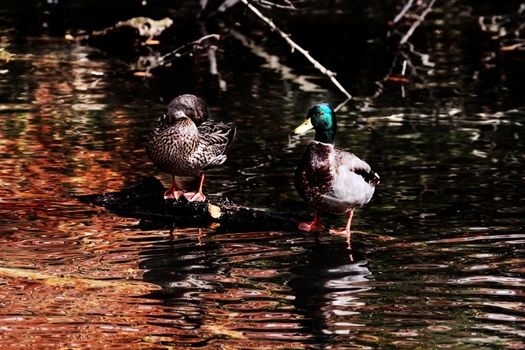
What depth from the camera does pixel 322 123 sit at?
30.5ft

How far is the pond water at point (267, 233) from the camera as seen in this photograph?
7.18 meters

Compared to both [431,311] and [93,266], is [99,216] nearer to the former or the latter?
[93,266]

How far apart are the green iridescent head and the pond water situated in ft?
2.62

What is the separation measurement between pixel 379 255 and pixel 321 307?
4.27ft

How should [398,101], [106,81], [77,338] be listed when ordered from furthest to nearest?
[106,81], [398,101], [77,338]

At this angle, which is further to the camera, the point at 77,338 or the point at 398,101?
the point at 398,101

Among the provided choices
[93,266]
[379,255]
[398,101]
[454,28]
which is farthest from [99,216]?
[454,28]

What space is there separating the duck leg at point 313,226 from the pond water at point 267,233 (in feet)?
0.37

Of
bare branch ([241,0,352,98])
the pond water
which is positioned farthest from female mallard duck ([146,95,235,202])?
bare branch ([241,0,352,98])

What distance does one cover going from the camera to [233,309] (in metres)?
7.48

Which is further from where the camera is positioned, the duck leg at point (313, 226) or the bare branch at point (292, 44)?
the bare branch at point (292, 44)

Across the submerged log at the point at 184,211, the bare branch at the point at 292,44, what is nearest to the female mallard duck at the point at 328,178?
the submerged log at the point at 184,211

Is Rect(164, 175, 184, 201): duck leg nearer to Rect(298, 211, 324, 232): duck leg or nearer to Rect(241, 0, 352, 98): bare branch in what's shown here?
Rect(298, 211, 324, 232): duck leg

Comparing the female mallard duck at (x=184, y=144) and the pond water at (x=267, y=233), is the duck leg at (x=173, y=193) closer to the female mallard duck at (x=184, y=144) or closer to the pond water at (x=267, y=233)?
the female mallard duck at (x=184, y=144)
